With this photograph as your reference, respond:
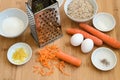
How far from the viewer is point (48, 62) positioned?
1133mm

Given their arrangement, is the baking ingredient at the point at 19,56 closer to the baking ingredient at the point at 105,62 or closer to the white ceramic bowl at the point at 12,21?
the white ceramic bowl at the point at 12,21

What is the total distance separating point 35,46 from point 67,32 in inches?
6.6

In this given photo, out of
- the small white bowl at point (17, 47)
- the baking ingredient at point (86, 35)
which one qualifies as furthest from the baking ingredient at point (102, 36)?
the small white bowl at point (17, 47)

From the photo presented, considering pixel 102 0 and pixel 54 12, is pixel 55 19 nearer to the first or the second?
pixel 54 12

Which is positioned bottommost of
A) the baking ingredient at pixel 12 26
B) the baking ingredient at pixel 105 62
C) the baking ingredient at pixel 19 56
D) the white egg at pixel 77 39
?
the baking ingredient at pixel 105 62

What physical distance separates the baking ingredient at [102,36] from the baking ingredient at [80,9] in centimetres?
5

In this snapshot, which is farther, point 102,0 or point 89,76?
point 102,0

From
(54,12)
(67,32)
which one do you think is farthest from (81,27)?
(54,12)

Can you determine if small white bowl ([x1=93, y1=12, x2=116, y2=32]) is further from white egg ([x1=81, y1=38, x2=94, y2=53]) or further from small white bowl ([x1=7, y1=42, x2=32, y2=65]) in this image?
small white bowl ([x1=7, y1=42, x2=32, y2=65])

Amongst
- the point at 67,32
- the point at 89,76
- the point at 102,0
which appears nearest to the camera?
the point at 89,76

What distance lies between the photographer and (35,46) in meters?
1.18

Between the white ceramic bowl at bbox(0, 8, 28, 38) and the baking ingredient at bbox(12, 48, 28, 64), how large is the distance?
0.25ft

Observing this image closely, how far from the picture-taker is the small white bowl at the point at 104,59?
3.63ft

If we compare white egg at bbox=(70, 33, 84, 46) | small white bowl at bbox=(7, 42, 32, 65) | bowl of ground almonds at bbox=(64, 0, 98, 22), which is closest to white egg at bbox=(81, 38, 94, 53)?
white egg at bbox=(70, 33, 84, 46)
